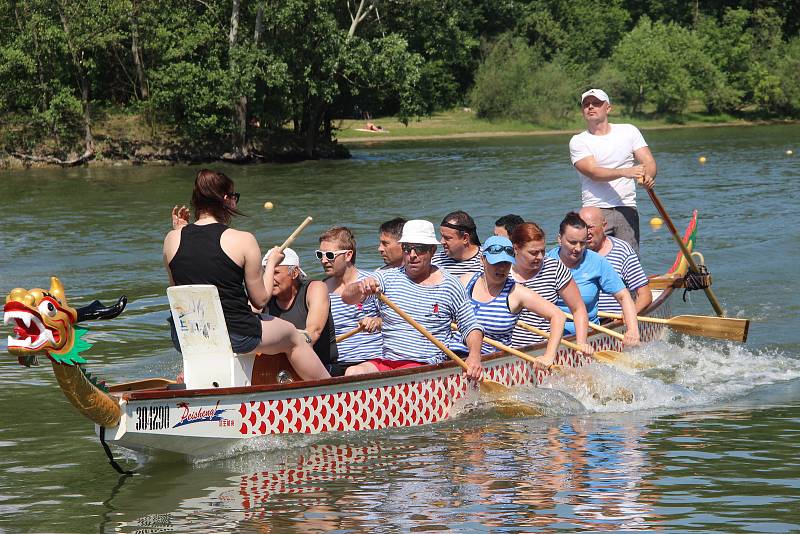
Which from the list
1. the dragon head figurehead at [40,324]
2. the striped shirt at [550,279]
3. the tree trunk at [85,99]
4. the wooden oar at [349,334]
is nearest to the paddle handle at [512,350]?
the striped shirt at [550,279]

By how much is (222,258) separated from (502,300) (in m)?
2.44

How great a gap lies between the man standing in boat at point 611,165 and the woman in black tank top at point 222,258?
465 cm

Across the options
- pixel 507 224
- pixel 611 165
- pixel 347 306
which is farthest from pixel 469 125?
pixel 347 306

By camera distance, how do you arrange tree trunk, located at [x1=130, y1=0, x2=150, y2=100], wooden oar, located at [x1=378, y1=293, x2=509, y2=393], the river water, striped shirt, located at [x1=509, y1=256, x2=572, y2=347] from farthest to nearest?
tree trunk, located at [x1=130, y1=0, x2=150, y2=100], striped shirt, located at [x1=509, y1=256, x2=572, y2=347], wooden oar, located at [x1=378, y1=293, x2=509, y2=393], the river water

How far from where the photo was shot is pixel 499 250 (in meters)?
8.20

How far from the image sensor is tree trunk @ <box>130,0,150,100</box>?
3869 cm

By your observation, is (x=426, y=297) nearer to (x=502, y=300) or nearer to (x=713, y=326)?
(x=502, y=300)

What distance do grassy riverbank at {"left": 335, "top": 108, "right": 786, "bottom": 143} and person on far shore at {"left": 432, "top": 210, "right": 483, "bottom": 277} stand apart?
44.1 metres

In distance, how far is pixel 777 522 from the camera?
20.9 feet

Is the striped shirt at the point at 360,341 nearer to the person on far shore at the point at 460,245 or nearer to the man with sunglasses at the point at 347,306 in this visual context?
the man with sunglasses at the point at 347,306

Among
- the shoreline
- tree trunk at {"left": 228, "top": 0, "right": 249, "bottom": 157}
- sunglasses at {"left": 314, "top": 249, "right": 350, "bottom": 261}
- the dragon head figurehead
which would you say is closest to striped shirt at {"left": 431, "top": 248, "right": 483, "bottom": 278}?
sunglasses at {"left": 314, "top": 249, "right": 350, "bottom": 261}

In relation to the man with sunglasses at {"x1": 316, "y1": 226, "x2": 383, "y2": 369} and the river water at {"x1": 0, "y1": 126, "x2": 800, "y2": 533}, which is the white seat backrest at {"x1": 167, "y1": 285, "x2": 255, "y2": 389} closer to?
the river water at {"x1": 0, "y1": 126, "x2": 800, "y2": 533}

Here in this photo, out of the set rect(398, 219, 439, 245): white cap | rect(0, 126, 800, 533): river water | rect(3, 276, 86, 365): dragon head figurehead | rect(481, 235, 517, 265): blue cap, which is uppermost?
rect(398, 219, 439, 245): white cap

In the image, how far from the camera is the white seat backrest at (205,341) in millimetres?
7055
